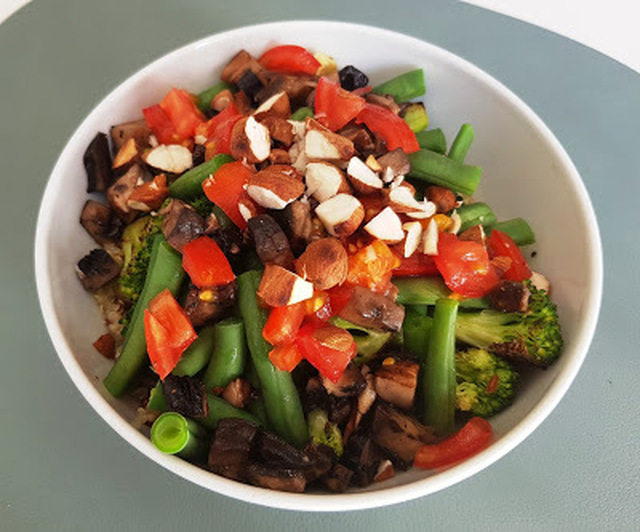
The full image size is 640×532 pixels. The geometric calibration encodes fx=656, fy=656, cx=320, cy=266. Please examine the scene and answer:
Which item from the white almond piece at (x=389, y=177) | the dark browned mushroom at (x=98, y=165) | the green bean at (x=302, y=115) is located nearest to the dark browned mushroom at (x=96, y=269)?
the dark browned mushroom at (x=98, y=165)

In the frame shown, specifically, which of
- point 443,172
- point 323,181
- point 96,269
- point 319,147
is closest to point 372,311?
point 323,181

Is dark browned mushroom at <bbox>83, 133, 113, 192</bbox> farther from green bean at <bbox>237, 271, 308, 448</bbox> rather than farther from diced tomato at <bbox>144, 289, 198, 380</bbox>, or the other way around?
green bean at <bbox>237, 271, 308, 448</bbox>

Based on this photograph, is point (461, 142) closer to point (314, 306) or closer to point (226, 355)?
point (314, 306)

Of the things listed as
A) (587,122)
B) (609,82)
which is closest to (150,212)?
(587,122)

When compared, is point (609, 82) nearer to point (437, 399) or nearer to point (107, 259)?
point (437, 399)

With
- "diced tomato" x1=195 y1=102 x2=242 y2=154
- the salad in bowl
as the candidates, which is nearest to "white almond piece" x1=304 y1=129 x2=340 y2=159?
the salad in bowl

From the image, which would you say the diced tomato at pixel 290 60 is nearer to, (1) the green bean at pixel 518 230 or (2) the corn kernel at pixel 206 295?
(1) the green bean at pixel 518 230
